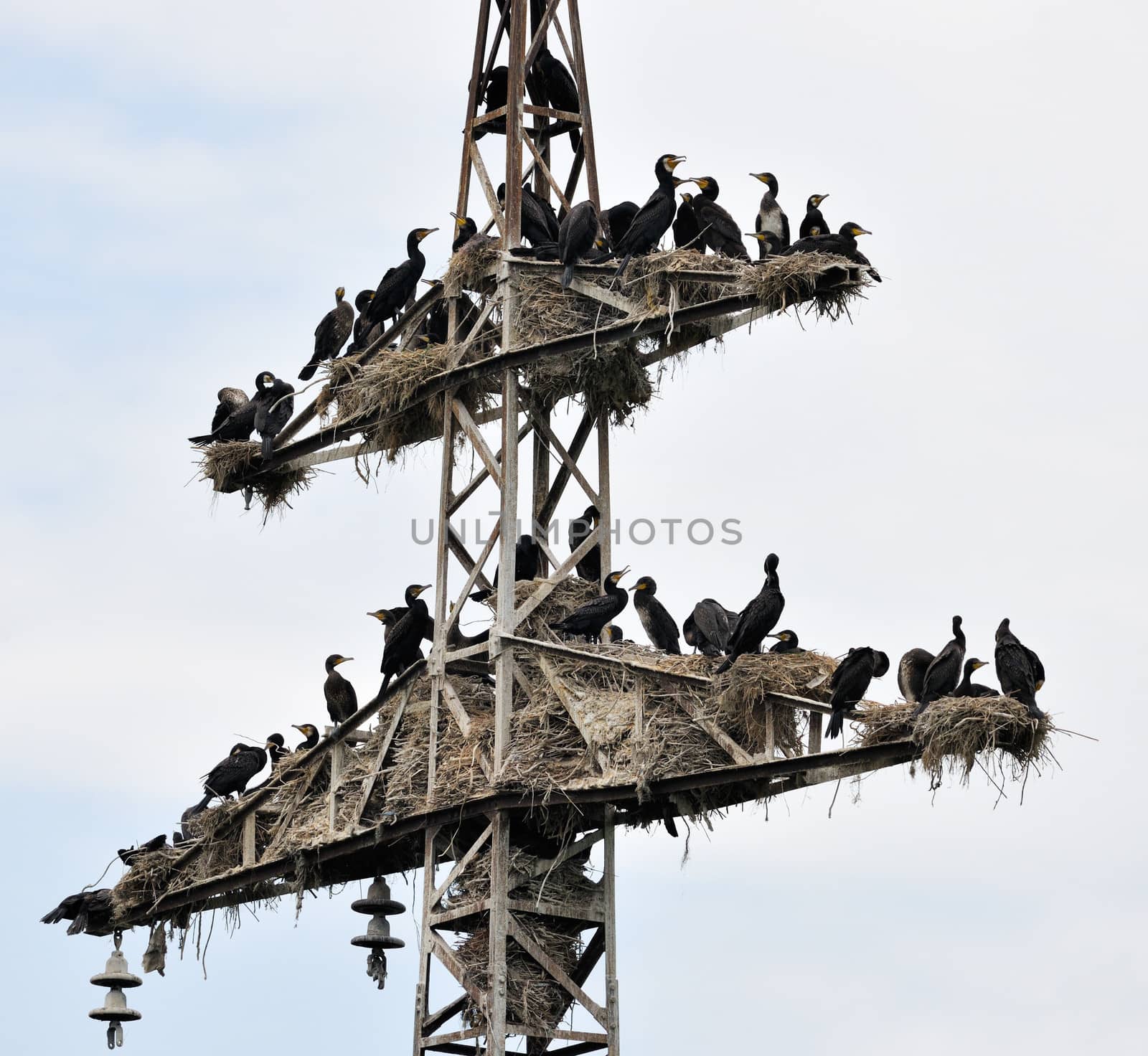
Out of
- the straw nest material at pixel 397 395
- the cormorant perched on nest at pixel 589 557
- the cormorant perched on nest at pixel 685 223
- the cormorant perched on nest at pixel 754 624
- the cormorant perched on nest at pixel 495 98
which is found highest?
the cormorant perched on nest at pixel 495 98

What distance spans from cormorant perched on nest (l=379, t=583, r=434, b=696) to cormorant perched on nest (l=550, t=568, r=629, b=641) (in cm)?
113

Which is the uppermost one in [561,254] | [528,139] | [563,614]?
[528,139]

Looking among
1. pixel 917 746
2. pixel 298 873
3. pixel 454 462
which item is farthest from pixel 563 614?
pixel 917 746

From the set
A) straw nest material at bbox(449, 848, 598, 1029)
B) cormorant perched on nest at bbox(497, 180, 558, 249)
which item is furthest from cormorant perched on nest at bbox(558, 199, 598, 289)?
straw nest material at bbox(449, 848, 598, 1029)

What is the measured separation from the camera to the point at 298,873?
20.1m

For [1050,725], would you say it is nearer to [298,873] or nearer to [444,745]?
[444,745]

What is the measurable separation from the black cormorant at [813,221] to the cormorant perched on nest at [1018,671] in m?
4.03

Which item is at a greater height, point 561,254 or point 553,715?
point 561,254

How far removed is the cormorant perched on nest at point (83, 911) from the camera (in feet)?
72.8

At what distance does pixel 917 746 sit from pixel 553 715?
3099mm

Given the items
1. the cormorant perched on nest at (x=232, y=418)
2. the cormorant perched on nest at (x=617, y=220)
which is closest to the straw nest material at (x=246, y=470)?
the cormorant perched on nest at (x=232, y=418)

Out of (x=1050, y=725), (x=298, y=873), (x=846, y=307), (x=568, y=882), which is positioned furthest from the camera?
(x=298, y=873)

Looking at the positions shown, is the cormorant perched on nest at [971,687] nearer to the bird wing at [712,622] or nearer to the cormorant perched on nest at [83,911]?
the bird wing at [712,622]

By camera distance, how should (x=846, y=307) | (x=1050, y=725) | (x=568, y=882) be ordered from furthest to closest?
(x=568, y=882) → (x=846, y=307) → (x=1050, y=725)
